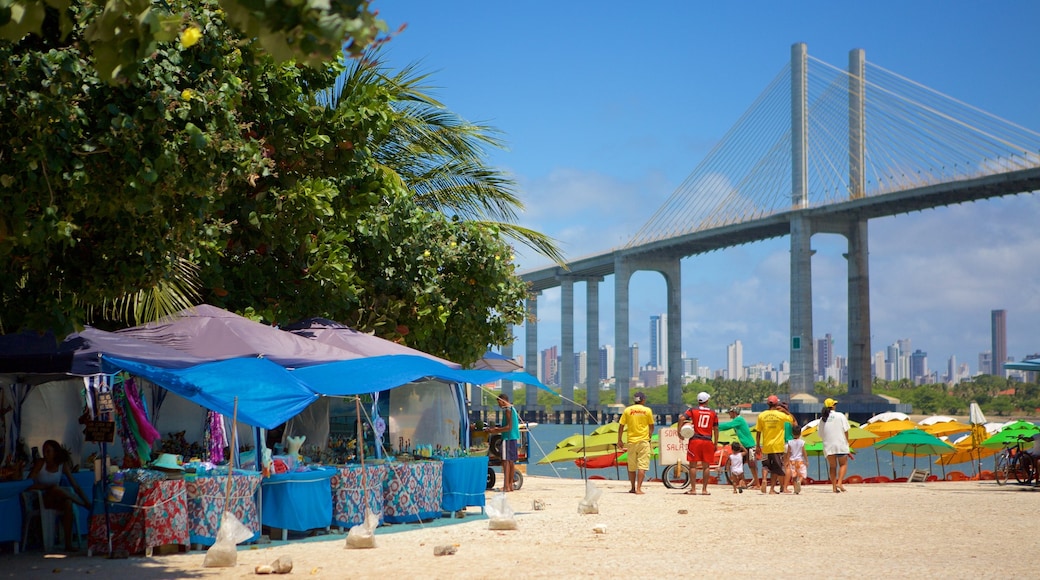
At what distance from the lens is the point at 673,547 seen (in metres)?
9.69

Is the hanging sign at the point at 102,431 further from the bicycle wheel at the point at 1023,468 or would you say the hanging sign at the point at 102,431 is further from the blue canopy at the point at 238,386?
the bicycle wheel at the point at 1023,468

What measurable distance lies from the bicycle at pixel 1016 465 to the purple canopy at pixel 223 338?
12225 mm

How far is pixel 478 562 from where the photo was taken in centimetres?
866

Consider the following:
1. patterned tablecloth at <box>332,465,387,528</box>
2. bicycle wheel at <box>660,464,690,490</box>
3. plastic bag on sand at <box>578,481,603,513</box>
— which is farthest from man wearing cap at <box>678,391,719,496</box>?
patterned tablecloth at <box>332,465,387,528</box>

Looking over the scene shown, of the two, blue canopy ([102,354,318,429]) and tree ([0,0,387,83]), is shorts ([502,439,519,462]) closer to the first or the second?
blue canopy ([102,354,318,429])

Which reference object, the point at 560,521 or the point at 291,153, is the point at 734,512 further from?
the point at 291,153

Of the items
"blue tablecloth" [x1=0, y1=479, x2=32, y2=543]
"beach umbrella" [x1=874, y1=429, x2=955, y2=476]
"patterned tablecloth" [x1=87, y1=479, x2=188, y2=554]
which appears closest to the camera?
"patterned tablecloth" [x1=87, y1=479, x2=188, y2=554]

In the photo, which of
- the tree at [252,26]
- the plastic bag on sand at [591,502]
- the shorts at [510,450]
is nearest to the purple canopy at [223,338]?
the plastic bag on sand at [591,502]

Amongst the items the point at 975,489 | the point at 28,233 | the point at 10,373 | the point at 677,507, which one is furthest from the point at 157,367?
the point at 975,489

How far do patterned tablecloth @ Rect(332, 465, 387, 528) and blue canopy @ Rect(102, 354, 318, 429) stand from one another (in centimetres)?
106

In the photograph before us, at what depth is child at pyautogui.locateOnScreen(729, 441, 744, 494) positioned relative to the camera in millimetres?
17234

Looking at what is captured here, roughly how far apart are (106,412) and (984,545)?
744 centimetres

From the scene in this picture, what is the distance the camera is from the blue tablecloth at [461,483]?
40.3 feet

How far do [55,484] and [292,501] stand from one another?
1951 mm
